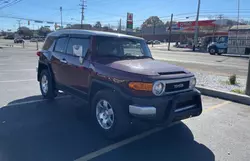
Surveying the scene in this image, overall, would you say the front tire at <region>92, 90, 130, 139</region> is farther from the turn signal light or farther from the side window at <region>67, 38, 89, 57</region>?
the side window at <region>67, 38, 89, 57</region>

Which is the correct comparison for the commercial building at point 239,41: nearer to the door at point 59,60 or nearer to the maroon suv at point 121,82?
the maroon suv at point 121,82

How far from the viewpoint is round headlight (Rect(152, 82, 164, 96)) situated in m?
3.57

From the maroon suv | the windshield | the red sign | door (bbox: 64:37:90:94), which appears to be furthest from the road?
the red sign

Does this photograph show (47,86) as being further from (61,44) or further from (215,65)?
(215,65)

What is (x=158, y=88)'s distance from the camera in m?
3.61

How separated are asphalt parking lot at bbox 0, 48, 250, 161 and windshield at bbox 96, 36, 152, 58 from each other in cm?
157

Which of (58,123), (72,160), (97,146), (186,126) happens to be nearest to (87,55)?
(58,123)

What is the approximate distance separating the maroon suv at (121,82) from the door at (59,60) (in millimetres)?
24

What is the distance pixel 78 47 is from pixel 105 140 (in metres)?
1.97

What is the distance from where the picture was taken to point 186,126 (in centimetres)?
470

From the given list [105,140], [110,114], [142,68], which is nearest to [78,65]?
[110,114]

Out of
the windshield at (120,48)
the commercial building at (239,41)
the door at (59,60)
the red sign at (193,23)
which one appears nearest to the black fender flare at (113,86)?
the windshield at (120,48)

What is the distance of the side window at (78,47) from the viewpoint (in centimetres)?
459

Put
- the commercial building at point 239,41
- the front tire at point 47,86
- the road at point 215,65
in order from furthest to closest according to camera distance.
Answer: the commercial building at point 239,41, the road at point 215,65, the front tire at point 47,86
